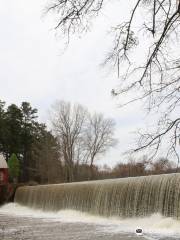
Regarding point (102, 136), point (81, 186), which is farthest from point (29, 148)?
point (81, 186)

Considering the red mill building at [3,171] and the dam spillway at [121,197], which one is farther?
the red mill building at [3,171]

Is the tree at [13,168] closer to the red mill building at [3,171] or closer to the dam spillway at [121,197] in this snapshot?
the red mill building at [3,171]

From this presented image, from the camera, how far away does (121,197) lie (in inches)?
880

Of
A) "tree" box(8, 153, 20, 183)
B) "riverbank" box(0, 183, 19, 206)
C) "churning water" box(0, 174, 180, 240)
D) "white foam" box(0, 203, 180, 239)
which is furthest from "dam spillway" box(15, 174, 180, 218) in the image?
"tree" box(8, 153, 20, 183)

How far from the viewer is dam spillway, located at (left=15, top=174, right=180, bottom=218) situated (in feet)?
62.4

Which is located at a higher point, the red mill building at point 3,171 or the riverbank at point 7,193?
the red mill building at point 3,171

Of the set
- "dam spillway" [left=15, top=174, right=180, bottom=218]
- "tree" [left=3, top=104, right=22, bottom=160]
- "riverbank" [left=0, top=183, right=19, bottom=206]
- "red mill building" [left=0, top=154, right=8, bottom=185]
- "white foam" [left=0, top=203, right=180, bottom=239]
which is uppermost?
"tree" [left=3, top=104, right=22, bottom=160]

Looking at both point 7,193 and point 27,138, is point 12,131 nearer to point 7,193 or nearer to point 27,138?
point 27,138

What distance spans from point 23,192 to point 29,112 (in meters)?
29.5

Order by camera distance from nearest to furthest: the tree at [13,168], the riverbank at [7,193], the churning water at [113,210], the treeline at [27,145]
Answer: the churning water at [113,210] → the riverbank at [7,193] → the tree at [13,168] → the treeline at [27,145]

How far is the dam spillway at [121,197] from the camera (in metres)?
19.0

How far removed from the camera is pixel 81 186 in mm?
26906

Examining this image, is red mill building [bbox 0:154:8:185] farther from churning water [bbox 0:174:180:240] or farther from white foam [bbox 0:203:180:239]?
white foam [bbox 0:203:180:239]

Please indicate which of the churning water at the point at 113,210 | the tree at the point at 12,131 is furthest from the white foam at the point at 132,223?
the tree at the point at 12,131
